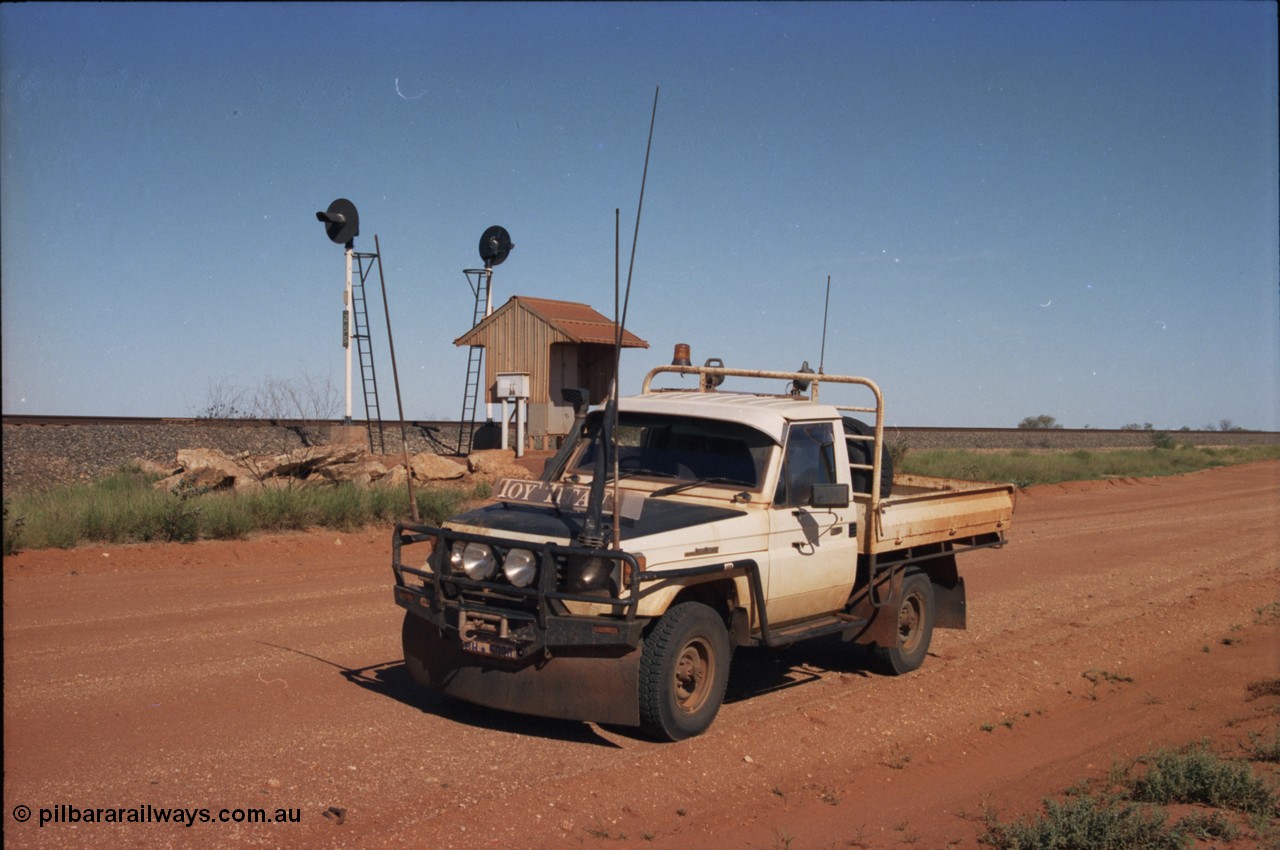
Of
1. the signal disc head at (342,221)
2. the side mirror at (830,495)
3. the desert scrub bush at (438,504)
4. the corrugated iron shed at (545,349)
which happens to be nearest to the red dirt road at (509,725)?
the side mirror at (830,495)

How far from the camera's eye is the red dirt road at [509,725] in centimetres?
574

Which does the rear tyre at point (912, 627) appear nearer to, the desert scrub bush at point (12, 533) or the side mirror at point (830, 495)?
the side mirror at point (830, 495)

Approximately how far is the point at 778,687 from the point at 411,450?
61.3 feet

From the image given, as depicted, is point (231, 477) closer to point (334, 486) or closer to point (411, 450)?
point (334, 486)

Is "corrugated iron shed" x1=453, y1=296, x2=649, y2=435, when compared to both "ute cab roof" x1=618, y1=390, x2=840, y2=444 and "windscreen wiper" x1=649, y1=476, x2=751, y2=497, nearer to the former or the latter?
"ute cab roof" x1=618, y1=390, x2=840, y2=444

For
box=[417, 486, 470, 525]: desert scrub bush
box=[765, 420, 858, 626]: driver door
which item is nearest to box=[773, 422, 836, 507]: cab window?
box=[765, 420, 858, 626]: driver door

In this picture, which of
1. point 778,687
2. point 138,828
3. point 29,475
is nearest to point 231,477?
point 29,475

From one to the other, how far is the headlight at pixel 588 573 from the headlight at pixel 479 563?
539 mm

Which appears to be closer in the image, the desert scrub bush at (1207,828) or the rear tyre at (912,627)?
the desert scrub bush at (1207,828)

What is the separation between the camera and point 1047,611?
1248 centimetres

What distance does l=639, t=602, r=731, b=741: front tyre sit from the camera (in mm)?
6672

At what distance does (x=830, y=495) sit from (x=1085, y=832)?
2.66 m

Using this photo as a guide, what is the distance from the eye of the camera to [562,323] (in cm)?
2681

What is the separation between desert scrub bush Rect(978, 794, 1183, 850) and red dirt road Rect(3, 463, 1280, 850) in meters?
0.23
